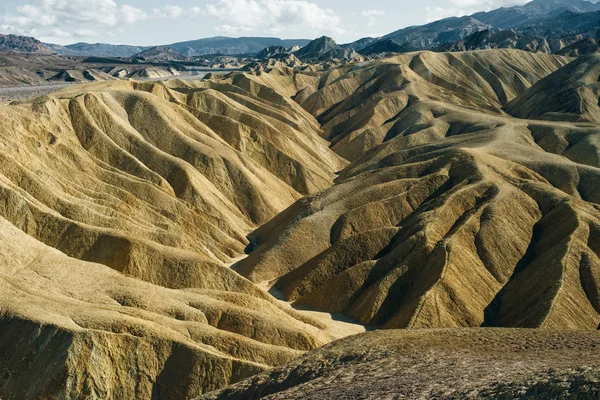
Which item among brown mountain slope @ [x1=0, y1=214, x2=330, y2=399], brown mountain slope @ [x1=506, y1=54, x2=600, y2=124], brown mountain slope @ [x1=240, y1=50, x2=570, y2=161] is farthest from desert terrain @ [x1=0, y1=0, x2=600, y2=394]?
brown mountain slope @ [x1=240, y1=50, x2=570, y2=161]

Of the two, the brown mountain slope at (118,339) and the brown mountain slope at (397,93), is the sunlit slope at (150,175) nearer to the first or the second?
the brown mountain slope at (118,339)

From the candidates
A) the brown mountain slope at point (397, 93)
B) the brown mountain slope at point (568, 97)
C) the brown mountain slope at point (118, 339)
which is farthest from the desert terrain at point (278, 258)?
the brown mountain slope at point (397, 93)

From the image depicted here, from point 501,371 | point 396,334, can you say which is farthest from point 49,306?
point 501,371

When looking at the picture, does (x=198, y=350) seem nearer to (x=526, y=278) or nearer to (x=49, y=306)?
(x=49, y=306)

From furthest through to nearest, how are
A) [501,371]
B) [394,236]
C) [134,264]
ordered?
[394,236] → [134,264] → [501,371]

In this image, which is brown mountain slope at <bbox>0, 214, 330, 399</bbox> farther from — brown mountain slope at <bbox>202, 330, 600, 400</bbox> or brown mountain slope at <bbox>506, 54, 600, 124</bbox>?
brown mountain slope at <bbox>506, 54, 600, 124</bbox>

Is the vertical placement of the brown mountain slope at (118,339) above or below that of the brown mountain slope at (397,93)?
below
